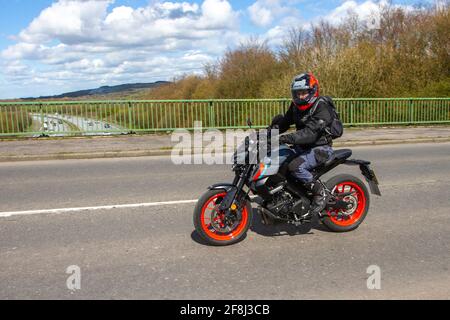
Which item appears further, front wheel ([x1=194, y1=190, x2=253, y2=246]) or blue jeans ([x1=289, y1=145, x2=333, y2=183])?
blue jeans ([x1=289, y1=145, x2=333, y2=183])

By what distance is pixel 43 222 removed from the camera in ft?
17.6

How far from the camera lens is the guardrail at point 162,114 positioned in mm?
14336

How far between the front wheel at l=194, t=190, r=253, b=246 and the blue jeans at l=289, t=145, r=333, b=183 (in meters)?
0.64

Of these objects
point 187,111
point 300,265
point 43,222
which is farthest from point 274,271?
point 187,111

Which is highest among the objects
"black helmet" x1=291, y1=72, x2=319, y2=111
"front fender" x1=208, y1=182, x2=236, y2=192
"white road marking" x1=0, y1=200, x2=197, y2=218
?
"black helmet" x1=291, y1=72, x2=319, y2=111

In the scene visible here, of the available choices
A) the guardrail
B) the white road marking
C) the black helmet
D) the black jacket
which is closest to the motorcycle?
the black jacket

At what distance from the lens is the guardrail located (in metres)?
14.3

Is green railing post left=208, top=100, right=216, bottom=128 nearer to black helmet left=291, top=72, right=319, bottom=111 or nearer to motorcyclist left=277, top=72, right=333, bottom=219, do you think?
motorcyclist left=277, top=72, right=333, bottom=219

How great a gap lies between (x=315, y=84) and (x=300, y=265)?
1924mm

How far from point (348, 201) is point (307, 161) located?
0.92 m

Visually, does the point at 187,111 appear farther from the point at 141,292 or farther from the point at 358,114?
the point at 141,292

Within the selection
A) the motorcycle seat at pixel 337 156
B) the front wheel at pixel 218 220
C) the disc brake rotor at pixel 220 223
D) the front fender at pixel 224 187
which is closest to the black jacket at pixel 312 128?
the motorcycle seat at pixel 337 156

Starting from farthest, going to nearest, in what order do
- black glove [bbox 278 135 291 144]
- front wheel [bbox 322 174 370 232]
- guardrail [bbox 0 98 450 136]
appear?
1. guardrail [bbox 0 98 450 136]
2. front wheel [bbox 322 174 370 232]
3. black glove [bbox 278 135 291 144]

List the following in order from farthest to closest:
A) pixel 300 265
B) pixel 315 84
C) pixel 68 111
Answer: pixel 68 111
pixel 315 84
pixel 300 265
